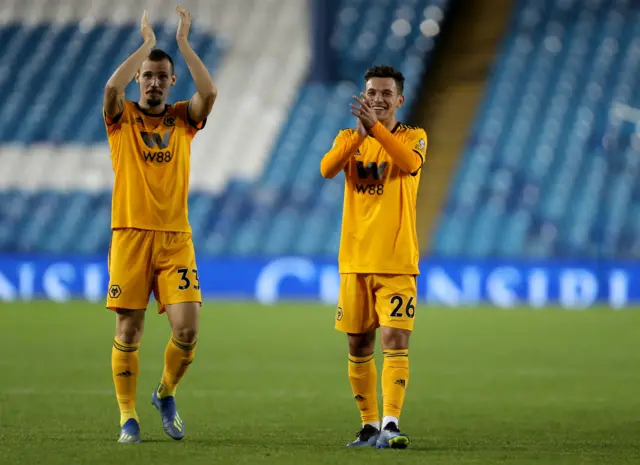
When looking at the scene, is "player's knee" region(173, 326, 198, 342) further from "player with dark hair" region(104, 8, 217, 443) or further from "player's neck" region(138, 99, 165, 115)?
"player's neck" region(138, 99, 165, 115)

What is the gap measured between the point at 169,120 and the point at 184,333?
3.64 ft

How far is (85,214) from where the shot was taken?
23219 millimetres

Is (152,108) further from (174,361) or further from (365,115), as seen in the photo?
(174,361)

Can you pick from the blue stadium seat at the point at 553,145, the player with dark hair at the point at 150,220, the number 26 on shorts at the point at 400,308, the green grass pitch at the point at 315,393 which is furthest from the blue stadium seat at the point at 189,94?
the number 26 on shorts at the point at 400,308

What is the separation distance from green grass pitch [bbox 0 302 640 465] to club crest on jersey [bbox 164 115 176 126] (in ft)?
5.35

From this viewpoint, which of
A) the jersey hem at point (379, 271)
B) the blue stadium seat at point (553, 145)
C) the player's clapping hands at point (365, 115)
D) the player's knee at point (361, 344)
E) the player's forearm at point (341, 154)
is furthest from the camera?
the blue stadium seat at point (553, 145)

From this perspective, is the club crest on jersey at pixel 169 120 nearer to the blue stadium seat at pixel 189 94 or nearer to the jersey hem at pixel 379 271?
the jersey hem at pixel 379 271

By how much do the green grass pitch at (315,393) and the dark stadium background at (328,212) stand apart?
0.18ft

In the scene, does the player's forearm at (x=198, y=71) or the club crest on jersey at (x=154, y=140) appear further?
the club crest on jersey at (x=154, y=140)

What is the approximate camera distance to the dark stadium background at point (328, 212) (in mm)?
9289

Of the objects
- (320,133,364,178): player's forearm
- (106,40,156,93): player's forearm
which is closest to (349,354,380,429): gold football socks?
(320,133,364,178): player's forearm

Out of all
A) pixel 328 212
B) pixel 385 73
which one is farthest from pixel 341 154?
pixel 328 212

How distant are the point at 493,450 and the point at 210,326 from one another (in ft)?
30.2

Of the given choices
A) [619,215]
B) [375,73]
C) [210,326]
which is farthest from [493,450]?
[619,215]
